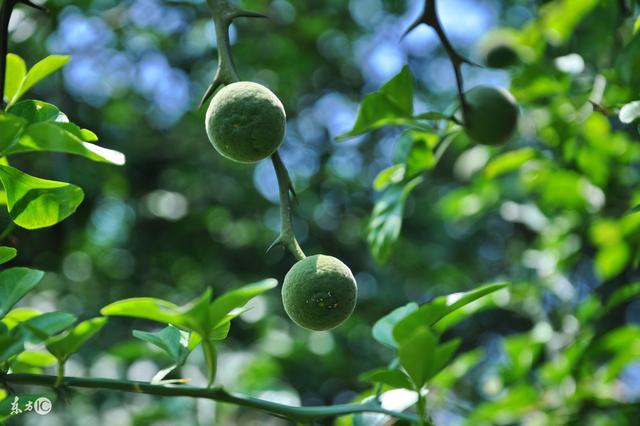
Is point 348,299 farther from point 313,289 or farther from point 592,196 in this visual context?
point 592,196

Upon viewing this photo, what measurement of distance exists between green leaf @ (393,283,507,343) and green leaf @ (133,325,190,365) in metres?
0.30

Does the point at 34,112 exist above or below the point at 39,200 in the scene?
above

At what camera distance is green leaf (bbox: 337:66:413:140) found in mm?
1314

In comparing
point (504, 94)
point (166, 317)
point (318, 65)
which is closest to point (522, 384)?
point (504, 94)

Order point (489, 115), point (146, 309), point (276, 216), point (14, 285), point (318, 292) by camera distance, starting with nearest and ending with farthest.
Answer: point (146, 309), point (14, 285), point (318, 292), point (489, 115), point (276, 216)

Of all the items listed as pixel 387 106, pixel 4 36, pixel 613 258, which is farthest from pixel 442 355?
pixel 613 258

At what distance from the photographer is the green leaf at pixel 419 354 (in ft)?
2.82

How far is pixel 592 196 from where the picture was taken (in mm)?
→ 2189

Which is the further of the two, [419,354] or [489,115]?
[489,115]

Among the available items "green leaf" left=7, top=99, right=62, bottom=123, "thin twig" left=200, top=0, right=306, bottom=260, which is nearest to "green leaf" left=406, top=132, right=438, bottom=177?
"thin twig" left=200, top=0, right=306, bottom=260

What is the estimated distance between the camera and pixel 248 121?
102cm

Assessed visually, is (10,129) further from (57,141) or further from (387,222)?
(387,222)

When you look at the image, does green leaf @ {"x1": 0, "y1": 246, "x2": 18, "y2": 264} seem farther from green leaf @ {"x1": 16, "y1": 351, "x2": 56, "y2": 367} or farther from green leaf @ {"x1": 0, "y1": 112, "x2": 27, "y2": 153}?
green leaf @ {"x1": 16, "y1": 351, "x2": 56, "y2": 367}

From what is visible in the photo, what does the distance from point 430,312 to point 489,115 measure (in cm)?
50
